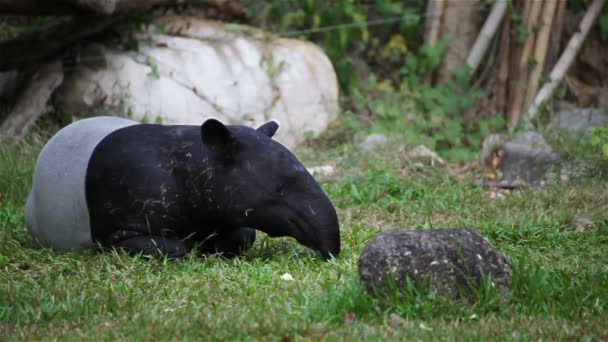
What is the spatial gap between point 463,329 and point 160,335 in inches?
48.7

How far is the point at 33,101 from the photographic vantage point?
888 centimetres

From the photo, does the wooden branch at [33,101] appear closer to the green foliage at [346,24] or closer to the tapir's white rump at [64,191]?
the green foliage at [346,24]

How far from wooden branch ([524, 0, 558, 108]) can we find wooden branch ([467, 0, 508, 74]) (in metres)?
0.50

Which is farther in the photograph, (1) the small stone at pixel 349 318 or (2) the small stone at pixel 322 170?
(2) the small stone at pixel 322 170

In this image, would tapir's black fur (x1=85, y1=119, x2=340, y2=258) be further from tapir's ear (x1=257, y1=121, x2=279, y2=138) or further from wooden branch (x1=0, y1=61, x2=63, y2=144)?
wooden branch (x1=0, y1=61, x2=63, y2=144)

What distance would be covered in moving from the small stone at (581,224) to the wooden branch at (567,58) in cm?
413

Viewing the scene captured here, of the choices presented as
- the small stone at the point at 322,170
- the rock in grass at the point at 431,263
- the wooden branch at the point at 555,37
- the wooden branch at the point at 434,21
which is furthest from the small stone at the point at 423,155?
the rock in grass at the point at 431,263

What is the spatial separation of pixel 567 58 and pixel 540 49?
1.19ft

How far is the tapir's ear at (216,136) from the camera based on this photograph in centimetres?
504

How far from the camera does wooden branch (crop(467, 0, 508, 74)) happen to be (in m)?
11.0

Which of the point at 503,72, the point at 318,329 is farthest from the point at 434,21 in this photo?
the point at 318,329

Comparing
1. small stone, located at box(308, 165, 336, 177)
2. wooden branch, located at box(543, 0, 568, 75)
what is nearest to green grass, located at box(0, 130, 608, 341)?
small stone, located at box(308, 165, 336, 177)

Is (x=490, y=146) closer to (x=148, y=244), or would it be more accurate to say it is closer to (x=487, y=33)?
(x=487, y=33)

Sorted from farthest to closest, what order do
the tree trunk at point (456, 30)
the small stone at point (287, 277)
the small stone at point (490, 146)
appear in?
the tree trunk at point (456, 30), the small stone at point (490, 146), the small stone at point (287, 277)
